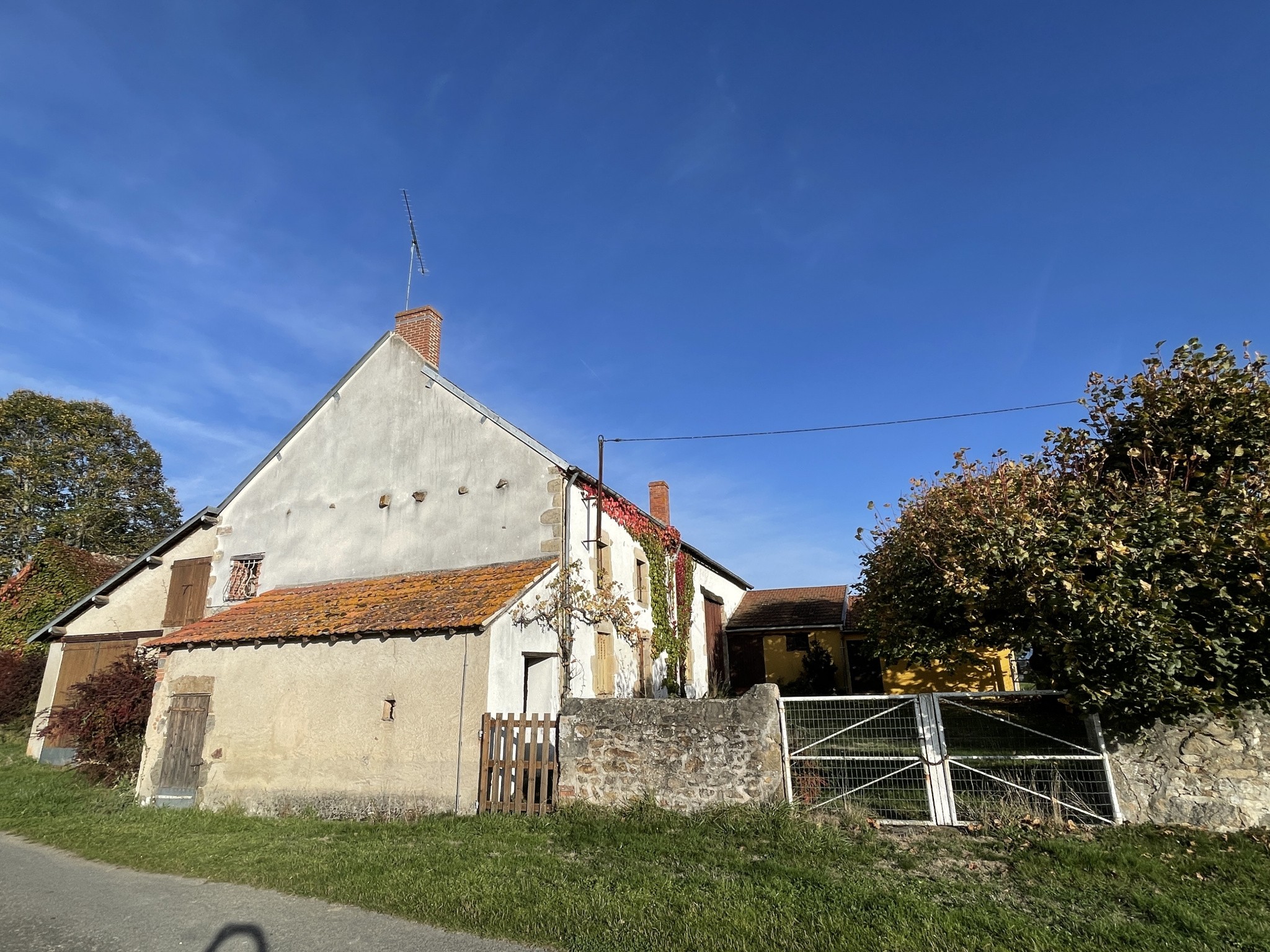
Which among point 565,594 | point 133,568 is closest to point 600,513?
point 565,594

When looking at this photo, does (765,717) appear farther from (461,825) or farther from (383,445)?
(383,445)

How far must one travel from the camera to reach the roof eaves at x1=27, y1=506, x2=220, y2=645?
1749 cm

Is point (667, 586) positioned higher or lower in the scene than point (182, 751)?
higher

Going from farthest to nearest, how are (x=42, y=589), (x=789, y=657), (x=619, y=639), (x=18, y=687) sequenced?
(x=789, y=657), (x=42, y=589), (x=18, y=687), (x=619, y=639)

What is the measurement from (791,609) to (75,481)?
33.1 m

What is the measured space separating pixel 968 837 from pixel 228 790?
11.2 meters

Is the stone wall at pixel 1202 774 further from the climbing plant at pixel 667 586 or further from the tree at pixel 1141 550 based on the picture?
the climbing plant at pixel 667 586

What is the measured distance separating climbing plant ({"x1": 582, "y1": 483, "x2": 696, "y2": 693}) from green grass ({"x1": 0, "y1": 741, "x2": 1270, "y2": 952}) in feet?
25.8

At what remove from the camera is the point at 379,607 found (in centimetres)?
1198

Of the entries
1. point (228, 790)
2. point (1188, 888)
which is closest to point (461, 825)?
point (228, 790)

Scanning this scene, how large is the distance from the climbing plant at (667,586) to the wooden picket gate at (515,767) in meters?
5.97

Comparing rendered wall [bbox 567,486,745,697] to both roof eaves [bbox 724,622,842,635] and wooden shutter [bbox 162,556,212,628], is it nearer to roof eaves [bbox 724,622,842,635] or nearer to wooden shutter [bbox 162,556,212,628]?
roof eaves [bbox 724,622,842,635]

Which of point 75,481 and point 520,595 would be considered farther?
point 75,481

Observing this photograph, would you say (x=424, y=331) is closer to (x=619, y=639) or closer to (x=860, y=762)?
(x=619, y=639)
